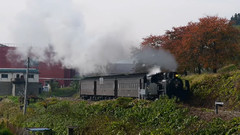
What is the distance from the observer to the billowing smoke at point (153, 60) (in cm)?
3419

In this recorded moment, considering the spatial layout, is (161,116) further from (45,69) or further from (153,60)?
(45,69)

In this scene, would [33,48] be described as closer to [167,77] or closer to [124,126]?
[167,77]

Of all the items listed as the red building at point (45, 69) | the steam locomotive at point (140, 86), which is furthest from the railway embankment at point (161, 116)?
the red building at point (45, 69)

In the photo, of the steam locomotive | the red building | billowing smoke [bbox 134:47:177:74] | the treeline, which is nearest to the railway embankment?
the steam locomotive

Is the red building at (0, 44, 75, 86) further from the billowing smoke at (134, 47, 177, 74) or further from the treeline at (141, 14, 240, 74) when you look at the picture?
the treeline at (141, 14, 240, 74)

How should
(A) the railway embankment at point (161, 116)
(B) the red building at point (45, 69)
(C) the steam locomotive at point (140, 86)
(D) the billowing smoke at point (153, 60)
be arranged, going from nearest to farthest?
(A) the railway embankment at point (161, 116)
(C) the steam locomotive at point (140, 86)
(D) the billowing smoke at point (153, 60)
(B) the red building at point (45, 69)

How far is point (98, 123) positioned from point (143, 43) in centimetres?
2586

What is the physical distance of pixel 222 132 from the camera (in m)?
12.0

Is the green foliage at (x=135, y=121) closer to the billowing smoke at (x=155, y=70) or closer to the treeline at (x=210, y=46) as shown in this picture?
the billowing smoke at (x=155, y=70)

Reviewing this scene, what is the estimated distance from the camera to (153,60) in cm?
3828

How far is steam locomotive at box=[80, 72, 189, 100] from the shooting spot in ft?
79.4

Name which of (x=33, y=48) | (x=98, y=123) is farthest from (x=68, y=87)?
(x=98, y=123)

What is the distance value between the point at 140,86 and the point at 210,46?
360 inches

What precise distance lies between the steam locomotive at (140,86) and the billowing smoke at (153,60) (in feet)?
10.2
